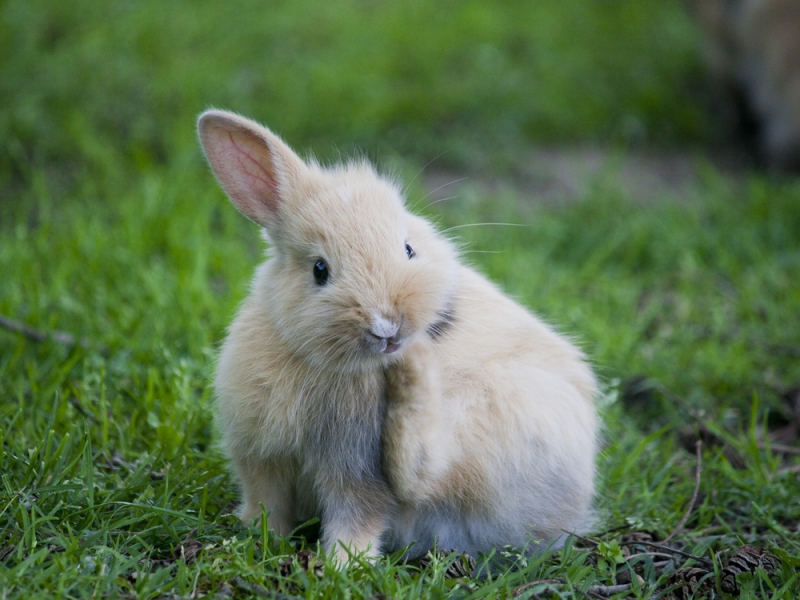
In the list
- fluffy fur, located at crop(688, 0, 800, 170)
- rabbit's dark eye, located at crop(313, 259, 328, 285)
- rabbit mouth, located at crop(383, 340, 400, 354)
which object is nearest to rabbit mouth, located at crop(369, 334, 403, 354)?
rabbit mouth, located at crop(383, 340, 400, 354)

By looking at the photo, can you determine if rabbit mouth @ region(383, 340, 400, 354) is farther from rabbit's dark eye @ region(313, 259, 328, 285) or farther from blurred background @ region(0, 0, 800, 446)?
blurred background @ region(0, 0, 800, 446)

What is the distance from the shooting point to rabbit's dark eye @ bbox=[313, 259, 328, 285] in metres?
2.39

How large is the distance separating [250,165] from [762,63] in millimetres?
6070

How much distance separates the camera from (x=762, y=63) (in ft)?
23.6

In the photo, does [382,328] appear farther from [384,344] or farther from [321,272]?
[321,272]

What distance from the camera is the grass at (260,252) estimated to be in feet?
8.29

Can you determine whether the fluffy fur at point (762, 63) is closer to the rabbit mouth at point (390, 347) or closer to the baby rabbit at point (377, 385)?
the baby rabbit at point (377, 385)

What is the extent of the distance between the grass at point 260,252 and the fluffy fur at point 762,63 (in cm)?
42

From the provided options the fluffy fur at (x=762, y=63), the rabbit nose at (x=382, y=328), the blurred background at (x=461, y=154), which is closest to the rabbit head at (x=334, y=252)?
the rabbit nose at (x=382, y=328)

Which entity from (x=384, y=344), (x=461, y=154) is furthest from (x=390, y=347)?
(x=461, y=154)

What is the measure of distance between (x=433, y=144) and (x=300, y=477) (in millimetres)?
4360

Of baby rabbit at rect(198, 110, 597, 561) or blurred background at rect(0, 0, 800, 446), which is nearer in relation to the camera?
baby rabbit at rect(198, 110, 597, 561)

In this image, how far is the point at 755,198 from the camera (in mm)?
5977

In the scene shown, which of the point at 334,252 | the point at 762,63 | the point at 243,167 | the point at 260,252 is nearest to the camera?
the point at 334,252
